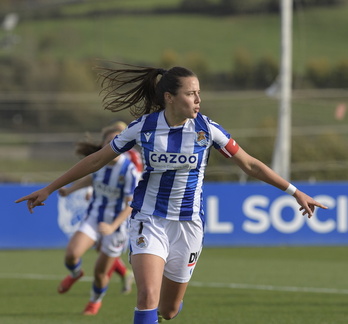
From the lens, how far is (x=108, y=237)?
10.7m

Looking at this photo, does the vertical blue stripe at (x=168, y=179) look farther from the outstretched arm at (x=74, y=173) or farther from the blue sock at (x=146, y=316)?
the blue sock at (x=146, y=316)

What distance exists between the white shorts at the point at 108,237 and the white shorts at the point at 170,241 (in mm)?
3481

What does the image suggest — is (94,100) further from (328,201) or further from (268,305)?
(268,305)

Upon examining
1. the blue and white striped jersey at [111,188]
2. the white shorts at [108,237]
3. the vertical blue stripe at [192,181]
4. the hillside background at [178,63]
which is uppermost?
the vertical blue stripe at [192,181]

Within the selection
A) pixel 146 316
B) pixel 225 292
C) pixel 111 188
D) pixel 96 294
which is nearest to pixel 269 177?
pixel 146 316

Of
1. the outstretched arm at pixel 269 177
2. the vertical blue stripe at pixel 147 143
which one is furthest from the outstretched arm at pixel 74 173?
the outstretched arm at pixel 269 177

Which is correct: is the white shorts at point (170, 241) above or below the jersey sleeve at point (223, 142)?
below

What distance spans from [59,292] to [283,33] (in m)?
15.2

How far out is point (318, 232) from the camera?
64.9ft

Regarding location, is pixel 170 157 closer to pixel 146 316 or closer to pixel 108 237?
pixel 146 316

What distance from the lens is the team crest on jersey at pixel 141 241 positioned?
699cm

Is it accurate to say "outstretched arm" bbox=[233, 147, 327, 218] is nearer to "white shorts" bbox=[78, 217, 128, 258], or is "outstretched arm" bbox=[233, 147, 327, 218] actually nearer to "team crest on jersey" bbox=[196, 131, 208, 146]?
"team crest on jersey" bbox=[196, 131, 208, 146]

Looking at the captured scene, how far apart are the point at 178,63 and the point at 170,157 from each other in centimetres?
4328

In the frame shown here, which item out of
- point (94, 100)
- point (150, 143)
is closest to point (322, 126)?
point (94, 100)
